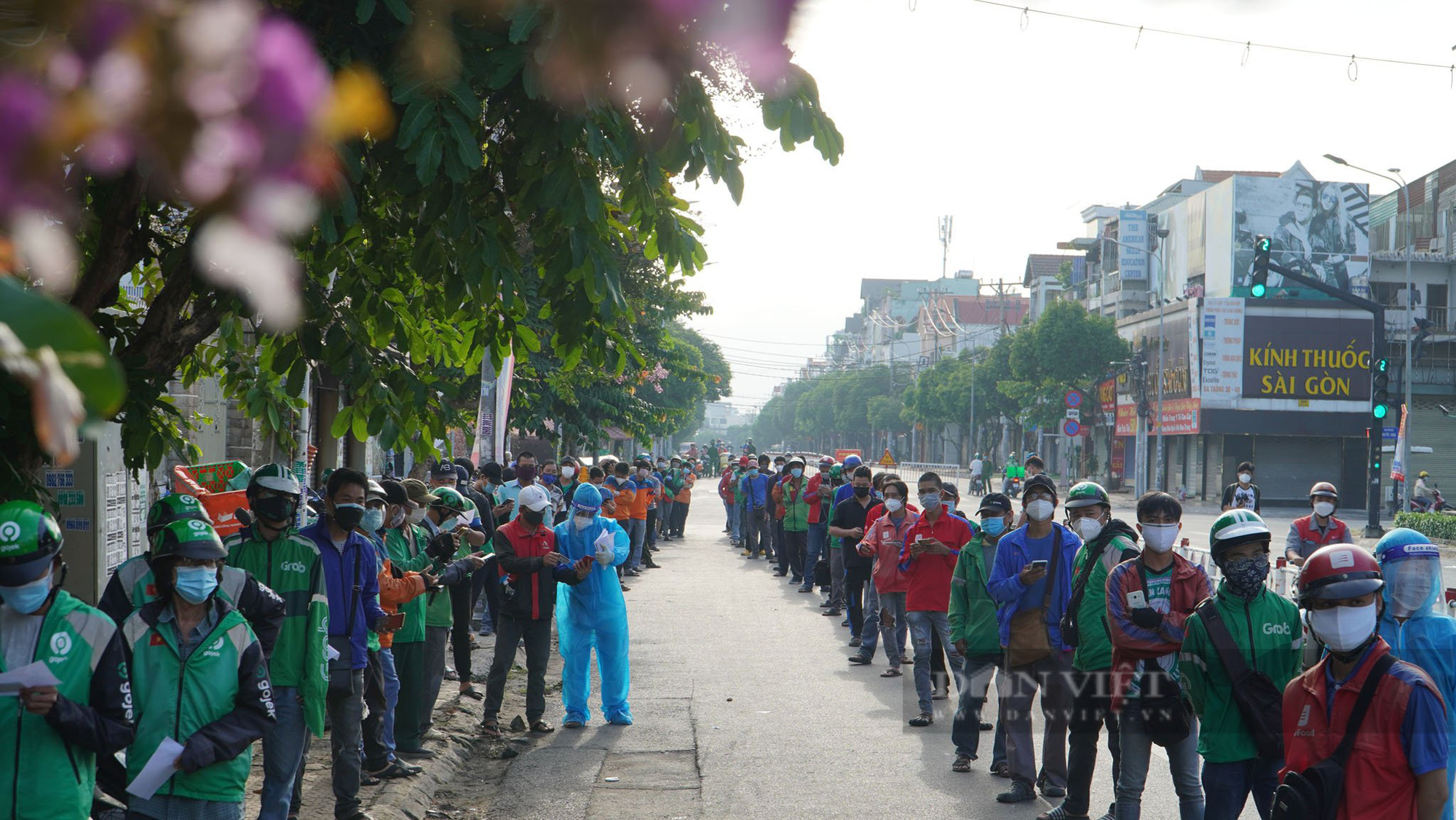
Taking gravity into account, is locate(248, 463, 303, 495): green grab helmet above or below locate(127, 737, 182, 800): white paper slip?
above

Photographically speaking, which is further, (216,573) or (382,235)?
(382,235)

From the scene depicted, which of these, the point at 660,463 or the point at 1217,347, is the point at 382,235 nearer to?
the point at 660,463

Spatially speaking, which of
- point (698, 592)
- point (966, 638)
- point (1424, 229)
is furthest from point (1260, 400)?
point (966, 638)

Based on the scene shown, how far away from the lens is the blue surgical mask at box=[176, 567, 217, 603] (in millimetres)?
4723

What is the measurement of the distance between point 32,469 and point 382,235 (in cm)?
218

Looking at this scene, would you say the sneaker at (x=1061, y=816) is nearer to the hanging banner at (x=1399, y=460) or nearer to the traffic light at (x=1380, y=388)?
the traffic light at (x=1380, y=388)

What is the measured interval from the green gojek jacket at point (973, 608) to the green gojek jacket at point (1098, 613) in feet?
4.75

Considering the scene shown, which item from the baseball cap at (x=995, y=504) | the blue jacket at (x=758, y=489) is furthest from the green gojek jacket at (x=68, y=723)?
the blue jacket at (x=758, y=489)

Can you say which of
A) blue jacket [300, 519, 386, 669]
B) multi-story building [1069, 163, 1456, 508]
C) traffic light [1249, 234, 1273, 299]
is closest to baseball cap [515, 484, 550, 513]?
blue jacket [300, 519, 386, 669]

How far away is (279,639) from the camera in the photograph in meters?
6.14

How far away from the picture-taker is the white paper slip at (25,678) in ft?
13.0

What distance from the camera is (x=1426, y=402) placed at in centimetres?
5244

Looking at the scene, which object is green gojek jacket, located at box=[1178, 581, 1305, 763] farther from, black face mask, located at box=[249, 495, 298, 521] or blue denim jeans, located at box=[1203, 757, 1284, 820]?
black face mask, located at box=[249, 495, 298, 521]

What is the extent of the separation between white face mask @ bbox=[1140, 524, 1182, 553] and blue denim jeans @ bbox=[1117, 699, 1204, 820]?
72cm
